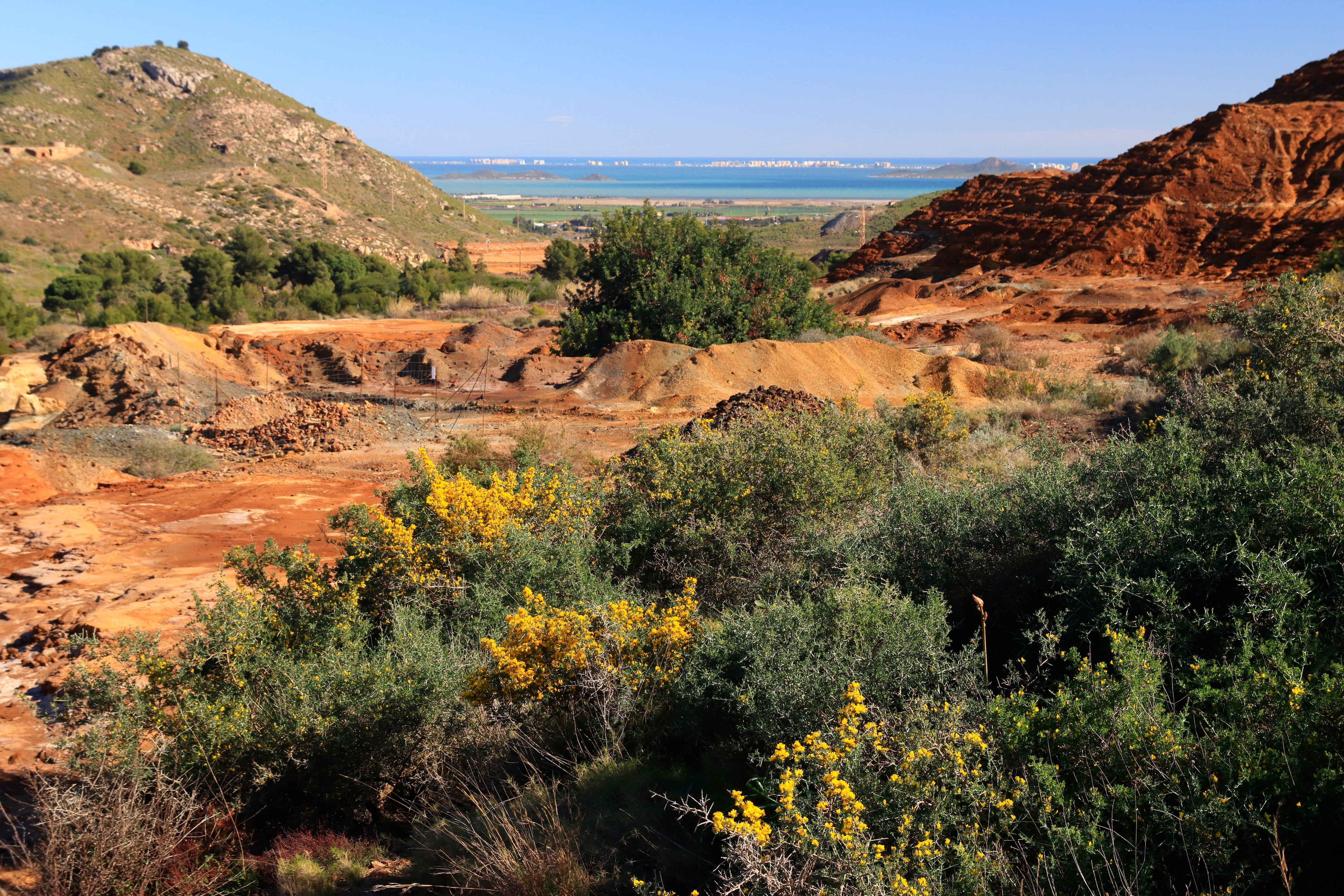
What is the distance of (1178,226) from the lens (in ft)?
103

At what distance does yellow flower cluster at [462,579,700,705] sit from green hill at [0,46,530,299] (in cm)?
4070

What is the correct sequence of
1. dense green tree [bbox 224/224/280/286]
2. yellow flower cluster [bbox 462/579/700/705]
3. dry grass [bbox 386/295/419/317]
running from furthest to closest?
dense green tree [bbox 224/224/280/286] → dry grass [bbox 386/295/419/317] → yellow flower cluster [bbox 462/579/700/705]

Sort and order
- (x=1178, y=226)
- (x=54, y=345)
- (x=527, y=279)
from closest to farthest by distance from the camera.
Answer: (x=54, y=345) < (x=1178, y=226) < (x=527, y=279)

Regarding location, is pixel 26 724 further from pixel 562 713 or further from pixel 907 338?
pixel 907 338

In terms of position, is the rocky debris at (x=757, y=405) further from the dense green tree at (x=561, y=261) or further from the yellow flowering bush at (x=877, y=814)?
the dense green tree at (x=561, y=261)

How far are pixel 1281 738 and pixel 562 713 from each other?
10.6 ft

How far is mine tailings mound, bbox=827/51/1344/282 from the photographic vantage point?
28984mm

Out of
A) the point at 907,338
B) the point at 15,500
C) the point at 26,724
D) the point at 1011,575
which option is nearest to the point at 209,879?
the point at 26,724

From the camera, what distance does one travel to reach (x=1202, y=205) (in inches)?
1230

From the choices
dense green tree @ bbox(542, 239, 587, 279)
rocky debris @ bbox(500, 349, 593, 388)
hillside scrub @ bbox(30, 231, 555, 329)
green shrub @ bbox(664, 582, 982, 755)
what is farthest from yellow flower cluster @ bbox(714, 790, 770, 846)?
dense green tree @ bbox(542, 239, 587, 279)

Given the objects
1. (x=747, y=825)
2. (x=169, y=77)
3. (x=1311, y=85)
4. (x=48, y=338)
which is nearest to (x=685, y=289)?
(x=747, y=825)

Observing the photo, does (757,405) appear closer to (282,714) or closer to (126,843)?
(282,714)

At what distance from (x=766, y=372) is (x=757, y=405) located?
5.61 metres

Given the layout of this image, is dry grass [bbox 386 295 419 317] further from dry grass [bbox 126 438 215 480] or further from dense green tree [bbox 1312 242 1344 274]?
dense green tree [bbox 1312 242 1344 274]
